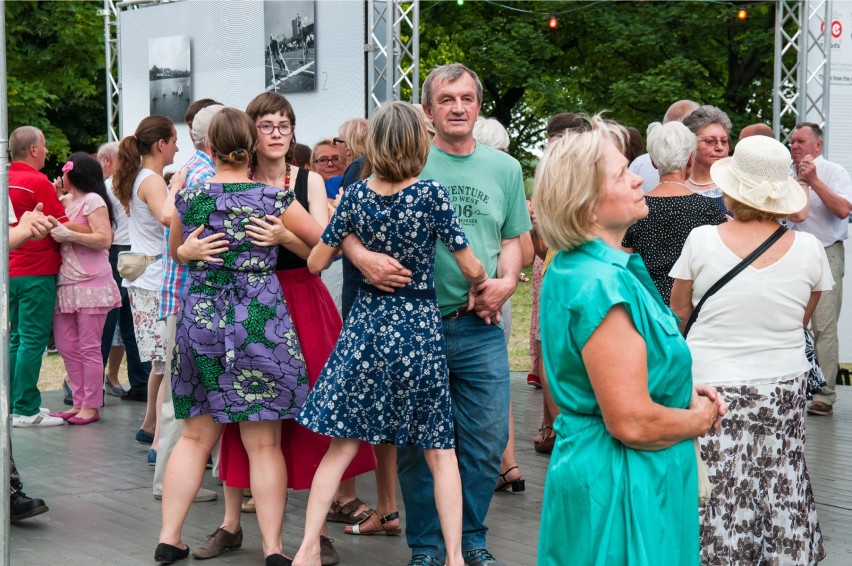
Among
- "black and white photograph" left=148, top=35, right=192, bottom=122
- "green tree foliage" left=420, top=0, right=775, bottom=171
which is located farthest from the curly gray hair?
"green tree foliage" left=420, top=0, right=775, bottom=171

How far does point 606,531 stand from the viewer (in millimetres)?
2674

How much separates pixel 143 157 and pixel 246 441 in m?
2.82

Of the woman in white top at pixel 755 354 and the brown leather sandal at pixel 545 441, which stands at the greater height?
the woman in white top at pixel 755 354

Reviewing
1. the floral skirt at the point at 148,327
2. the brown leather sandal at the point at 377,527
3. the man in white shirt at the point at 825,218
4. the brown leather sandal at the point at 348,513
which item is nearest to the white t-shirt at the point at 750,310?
the brown leather sandal at the point at 377,527

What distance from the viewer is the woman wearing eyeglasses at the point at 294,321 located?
5.05 m

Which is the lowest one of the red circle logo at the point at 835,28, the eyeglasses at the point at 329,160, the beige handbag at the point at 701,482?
the beige handbag at the point at 701,482

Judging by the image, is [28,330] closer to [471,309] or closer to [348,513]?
[348,513]

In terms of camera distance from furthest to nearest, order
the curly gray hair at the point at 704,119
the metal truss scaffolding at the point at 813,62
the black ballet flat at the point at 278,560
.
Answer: the metal truss scaffolding at the point at 813,62
the curly gray hair at the point at 704,119
the black ballet flat at the point at 278,560

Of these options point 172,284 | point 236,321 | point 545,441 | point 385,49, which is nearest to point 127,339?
point 385,49

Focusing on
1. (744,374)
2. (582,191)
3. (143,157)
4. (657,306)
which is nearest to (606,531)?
(657,306)

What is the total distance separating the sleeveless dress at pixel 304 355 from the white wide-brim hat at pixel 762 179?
72.9 inches

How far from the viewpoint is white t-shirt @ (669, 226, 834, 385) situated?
4.11 meters

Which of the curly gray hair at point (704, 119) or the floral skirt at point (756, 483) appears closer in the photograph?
the floral skirt at point (756, 483)

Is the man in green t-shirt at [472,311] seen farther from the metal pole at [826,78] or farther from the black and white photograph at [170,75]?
the black and white photograph at [170,75]
